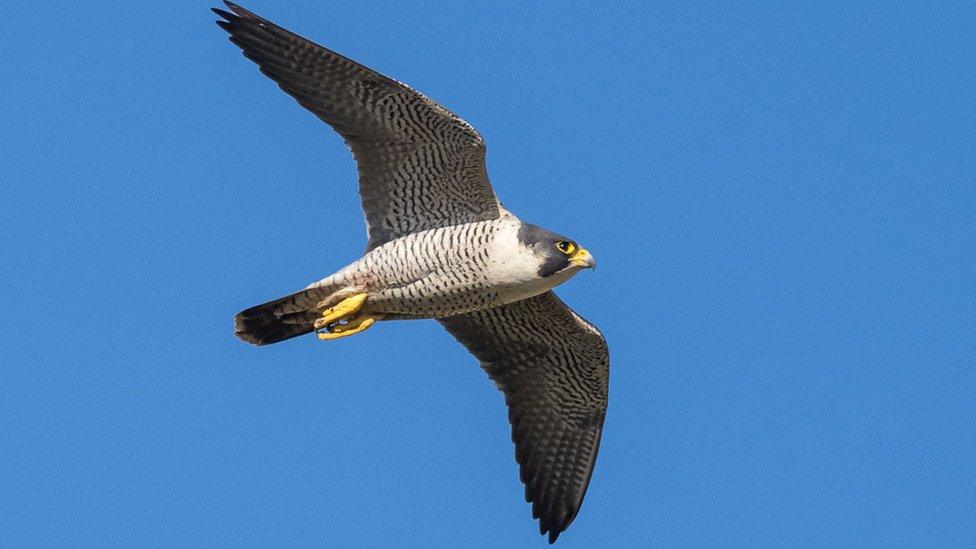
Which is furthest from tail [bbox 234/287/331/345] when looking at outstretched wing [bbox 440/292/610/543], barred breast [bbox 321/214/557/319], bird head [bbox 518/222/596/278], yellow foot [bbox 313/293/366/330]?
bird head [bbox 518/222/596/278]

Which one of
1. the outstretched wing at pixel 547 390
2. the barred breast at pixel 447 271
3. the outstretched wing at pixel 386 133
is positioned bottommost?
the outstretched wing at pixel 547 390

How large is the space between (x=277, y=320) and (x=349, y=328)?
26.8 inches

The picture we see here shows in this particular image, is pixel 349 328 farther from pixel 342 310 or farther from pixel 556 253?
pixel 556 253

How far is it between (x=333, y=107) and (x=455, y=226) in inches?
60.9

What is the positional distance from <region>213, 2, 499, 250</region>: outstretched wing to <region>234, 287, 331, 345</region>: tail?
85cm

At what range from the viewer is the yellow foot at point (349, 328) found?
1521 cm

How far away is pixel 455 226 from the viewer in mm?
15055

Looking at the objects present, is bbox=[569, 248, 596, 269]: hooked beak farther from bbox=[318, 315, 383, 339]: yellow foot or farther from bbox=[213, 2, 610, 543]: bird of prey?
bbox=[318, 315, 383, 339]: yellow foot

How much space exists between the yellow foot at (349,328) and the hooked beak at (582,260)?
6.82 ft

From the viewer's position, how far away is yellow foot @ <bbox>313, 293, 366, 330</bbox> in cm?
1500

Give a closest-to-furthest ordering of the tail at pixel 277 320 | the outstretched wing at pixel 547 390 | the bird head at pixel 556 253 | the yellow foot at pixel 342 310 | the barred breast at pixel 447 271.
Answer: the bird head at pixel 556 253 → the barred breast at pixel 447 271 → the yellow foot at pixel 342 310 → the tail at pixel 277 320 → the outstretched wing at pixel 547 390

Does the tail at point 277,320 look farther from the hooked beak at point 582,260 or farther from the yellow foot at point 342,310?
the hooked beak at point 582,260

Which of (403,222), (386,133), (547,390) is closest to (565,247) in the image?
(403,222)

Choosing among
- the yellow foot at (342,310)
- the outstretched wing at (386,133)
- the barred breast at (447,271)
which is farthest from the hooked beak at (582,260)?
the yellow foot at (342,310)
